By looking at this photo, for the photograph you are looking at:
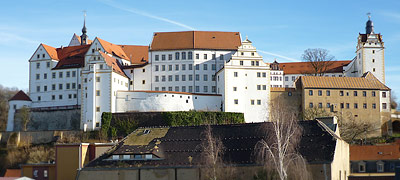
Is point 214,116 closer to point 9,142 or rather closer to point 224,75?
point 224,75

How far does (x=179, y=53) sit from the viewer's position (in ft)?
272

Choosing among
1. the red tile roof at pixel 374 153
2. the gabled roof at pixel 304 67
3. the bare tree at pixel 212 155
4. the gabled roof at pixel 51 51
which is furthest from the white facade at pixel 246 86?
the bare tree at pixel 212 155

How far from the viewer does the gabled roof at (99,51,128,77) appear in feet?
250

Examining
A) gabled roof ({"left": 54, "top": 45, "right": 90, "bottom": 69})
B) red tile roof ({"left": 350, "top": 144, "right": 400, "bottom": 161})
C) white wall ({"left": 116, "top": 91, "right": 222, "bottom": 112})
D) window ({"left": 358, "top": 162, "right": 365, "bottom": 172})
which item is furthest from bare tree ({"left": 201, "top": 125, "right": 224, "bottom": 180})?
gabled roof ({"left": 54, "top": 45, "right": 90, "bottom": 69})

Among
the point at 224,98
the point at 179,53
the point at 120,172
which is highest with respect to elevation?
the point at 179,53

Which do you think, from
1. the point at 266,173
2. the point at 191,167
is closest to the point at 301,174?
the point at 266,173

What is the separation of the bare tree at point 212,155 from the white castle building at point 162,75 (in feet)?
112

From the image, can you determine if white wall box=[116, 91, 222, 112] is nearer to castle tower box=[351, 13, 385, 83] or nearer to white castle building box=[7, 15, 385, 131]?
white castle building box=[7, 15, 385, 131]

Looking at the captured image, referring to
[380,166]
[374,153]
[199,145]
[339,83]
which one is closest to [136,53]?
[339,83]

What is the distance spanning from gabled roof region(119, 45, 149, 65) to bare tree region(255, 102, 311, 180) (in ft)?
166

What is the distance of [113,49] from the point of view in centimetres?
8612

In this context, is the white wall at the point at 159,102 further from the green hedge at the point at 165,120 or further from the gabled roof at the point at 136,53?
the gabled roof at the point at 136,53

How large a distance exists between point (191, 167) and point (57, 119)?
46309 millimetres

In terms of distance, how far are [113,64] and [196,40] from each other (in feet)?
43.8
